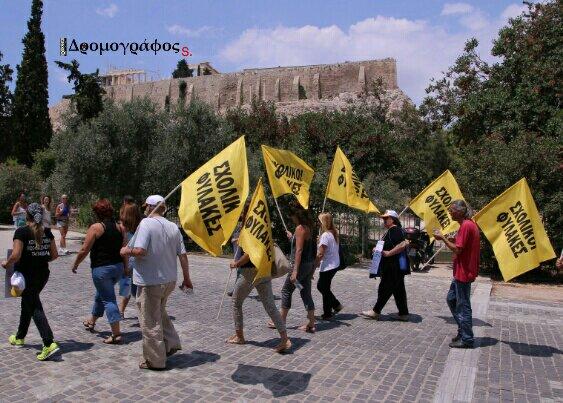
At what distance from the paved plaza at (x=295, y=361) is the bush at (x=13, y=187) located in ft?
66.4

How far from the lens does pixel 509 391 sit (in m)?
5.07

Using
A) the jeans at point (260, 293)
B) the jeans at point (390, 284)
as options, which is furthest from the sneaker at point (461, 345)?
the jeans at point (260, 293)

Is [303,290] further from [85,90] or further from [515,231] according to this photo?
[85,90]

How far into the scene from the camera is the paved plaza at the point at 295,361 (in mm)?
4832

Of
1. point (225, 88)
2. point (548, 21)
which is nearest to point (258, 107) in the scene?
point (548, 21)

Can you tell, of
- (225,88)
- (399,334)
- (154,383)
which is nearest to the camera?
(154,383)

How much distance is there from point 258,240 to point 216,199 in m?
0.64

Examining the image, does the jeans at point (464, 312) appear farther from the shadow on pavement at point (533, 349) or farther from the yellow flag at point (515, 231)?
the yellow flag at point (515, 231)

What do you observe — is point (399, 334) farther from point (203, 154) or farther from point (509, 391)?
point (203, 154)

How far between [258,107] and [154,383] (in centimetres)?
2616

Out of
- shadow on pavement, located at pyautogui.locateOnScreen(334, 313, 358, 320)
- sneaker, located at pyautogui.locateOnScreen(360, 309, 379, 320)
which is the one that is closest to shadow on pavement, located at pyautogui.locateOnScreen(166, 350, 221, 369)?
shadow on pavement, located at pyautogui.locateOnScreen(334, 313, 358, 320)

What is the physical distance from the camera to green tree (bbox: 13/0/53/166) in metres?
40.2

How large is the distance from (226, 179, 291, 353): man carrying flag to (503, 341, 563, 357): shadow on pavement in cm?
285

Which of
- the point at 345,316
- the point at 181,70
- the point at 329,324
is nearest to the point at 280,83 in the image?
the point at 181,70
